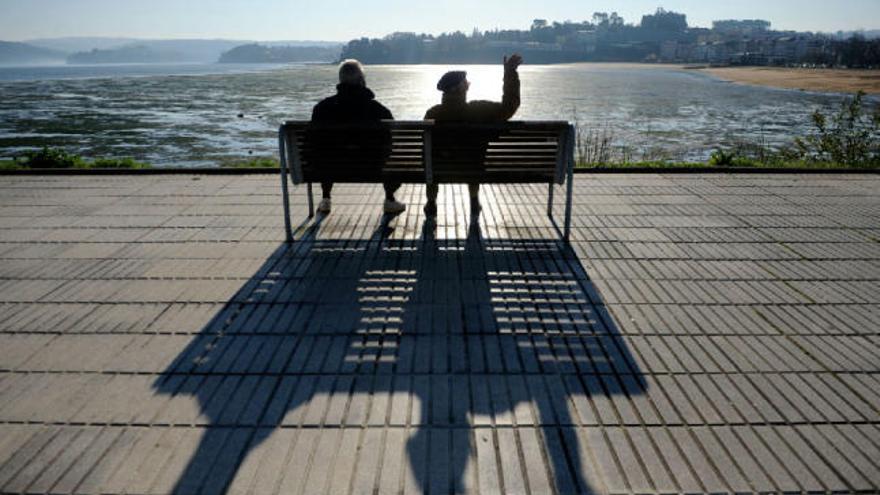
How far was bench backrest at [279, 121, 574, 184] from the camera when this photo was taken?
16.0 feet

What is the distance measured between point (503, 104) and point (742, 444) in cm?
372

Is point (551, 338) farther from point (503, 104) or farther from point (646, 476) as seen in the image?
point (503, 104)

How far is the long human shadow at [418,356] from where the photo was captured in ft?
8.60

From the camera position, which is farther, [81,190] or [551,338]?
[81,190]

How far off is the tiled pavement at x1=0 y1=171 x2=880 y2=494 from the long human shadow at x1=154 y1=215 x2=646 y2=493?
0.05 feet

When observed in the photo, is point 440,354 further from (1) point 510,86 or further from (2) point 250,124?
(2) point 250,124

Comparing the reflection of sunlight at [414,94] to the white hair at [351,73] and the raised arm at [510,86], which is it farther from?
the white hair at [351,73]

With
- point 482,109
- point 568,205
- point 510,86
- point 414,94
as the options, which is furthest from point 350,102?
point 414,94

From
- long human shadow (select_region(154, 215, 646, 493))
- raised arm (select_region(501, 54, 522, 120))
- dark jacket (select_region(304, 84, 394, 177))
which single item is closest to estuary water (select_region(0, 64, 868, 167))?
raised arm (select_region(501, 54, 522, 120))

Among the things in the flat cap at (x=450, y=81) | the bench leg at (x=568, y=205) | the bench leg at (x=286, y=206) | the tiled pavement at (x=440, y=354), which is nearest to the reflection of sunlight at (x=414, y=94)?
the flat cap at (x=450, y=81)

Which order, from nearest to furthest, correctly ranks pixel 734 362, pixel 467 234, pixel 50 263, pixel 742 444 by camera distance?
pixel 742 444 → pixel 734 362 → pixel 50 263 → pixel 467 234

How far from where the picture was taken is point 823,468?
2469 millimetres

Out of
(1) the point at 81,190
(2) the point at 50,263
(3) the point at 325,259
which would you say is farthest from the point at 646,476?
(1) the point at 81,190

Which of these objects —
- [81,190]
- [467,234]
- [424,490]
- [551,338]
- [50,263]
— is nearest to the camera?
[424,490]
